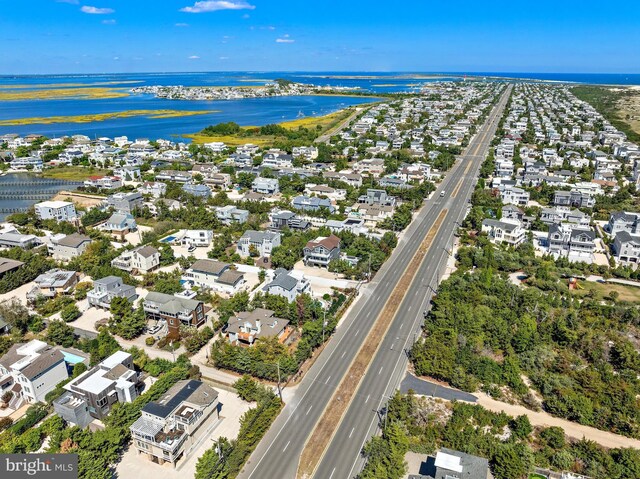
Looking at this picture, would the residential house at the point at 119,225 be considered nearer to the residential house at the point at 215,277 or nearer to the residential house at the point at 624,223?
the residential house at the point at 215,277

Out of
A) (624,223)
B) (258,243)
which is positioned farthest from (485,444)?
(624,223)

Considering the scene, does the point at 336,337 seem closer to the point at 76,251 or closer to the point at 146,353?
the point at 146,353

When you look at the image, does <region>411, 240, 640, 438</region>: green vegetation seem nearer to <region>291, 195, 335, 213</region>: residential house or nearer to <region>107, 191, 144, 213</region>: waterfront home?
<region>291, 195, 335, 213</region>: residential house

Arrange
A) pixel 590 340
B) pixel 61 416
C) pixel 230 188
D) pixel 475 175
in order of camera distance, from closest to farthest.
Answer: pixel 61 416 < pixel 590 340 < pixel 230 188 < pixel 475 175

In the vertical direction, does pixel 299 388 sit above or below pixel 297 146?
below

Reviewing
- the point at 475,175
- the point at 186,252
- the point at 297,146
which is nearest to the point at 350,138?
the point at 297,146

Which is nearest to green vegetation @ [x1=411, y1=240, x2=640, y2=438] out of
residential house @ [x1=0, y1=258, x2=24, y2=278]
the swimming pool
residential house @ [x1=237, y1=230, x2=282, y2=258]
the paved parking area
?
the paved parking area
